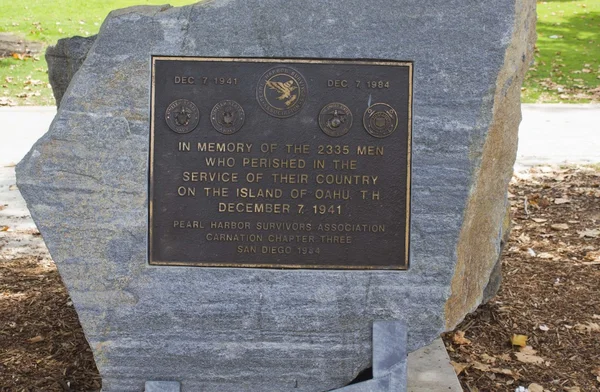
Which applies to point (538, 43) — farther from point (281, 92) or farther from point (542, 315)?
point (281, 92)

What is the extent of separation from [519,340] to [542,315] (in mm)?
445

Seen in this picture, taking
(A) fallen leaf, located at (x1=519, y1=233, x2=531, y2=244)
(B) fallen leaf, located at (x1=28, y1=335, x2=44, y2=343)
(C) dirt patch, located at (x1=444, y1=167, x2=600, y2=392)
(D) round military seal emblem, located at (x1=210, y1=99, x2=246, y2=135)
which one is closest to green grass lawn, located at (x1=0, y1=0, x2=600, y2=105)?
(C) dirt patch, located at (x1=444, y1=167, x2=600, y2=392)

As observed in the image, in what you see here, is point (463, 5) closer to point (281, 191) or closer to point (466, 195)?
point (466, 195)

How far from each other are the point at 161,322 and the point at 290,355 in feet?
2.20

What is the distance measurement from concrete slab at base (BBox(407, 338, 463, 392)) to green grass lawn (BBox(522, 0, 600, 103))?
9.06m

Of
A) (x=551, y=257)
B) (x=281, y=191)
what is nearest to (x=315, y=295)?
(x=281, y=191)

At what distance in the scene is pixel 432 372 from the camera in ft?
14.2

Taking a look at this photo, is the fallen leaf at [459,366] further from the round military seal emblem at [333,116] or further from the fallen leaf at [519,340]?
the round military seal emblem at [333,116]

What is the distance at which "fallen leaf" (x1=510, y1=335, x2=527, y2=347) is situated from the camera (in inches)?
192

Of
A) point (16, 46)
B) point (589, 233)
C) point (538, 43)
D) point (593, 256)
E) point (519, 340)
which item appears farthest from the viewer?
point (538, 43)

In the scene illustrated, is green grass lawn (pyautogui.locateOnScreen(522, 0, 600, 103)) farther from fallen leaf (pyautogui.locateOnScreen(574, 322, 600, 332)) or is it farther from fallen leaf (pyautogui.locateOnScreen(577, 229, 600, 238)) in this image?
fallen leaf (pyautogui.locateOnScreen(574, 322, 600, 332))

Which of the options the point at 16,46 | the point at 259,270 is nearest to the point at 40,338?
the point at 259,270

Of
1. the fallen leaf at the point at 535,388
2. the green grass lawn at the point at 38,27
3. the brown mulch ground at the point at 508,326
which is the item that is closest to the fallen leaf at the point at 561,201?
the brown mulch ground at the point at 508,326

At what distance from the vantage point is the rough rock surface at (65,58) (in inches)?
222
